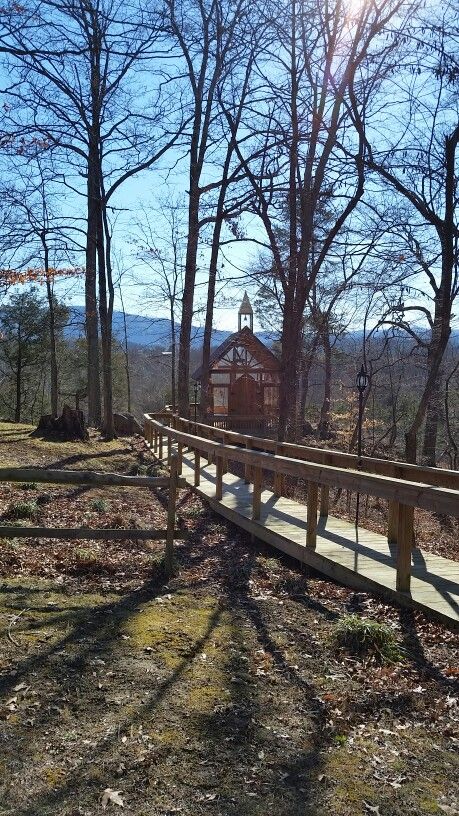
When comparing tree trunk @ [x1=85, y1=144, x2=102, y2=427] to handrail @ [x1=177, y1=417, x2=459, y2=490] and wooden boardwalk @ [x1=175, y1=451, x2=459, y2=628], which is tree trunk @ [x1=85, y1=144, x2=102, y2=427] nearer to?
handrail @ [x1=177, y1=417, x2=459, y2=490]

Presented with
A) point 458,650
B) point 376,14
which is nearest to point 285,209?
point 376,14

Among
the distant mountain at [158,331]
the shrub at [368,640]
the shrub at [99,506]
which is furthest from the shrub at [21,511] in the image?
the distant mountain at [158,331]

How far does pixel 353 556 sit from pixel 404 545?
1.43 meters

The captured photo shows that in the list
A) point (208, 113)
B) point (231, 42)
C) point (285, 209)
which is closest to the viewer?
point (231, 42)

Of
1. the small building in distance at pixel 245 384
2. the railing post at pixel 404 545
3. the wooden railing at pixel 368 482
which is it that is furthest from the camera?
the small building in distance at pixel 245 384

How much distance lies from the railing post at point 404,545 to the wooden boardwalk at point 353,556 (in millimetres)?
96

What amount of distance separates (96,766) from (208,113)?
2128 centimetres

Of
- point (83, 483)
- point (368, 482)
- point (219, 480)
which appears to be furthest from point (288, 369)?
point (368, 482)

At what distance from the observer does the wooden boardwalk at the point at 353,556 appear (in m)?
5.47

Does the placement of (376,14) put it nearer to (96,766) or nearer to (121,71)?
(121,71)

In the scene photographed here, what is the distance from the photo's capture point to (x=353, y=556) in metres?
6.78

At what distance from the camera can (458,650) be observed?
15.8ft

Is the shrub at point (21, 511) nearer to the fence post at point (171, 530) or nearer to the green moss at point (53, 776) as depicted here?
the fence post at point (171, 530)

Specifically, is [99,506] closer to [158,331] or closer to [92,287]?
[92,287]
